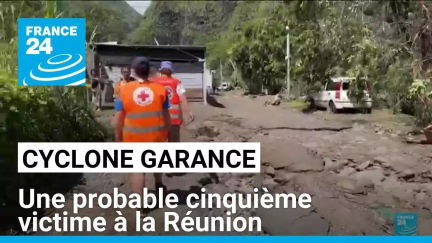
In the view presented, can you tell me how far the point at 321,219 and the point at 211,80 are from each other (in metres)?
1.10

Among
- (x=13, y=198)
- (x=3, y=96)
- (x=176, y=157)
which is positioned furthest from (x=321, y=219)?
(x=3, y=96)

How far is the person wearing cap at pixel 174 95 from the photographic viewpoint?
3146mm

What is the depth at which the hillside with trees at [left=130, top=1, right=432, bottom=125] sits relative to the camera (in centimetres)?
335

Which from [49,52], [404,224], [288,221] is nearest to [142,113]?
[49,52]

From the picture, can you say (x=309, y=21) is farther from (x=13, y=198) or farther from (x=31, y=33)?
(x=13, y=198)

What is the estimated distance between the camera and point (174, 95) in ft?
10.4

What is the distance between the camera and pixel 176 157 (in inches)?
121

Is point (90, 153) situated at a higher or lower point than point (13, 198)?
higher

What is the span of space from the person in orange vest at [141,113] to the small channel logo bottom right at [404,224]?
1450 millimetres

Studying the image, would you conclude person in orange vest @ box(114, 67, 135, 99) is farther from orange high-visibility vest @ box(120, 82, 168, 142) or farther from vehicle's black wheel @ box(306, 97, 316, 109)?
vehicle's black wheel @ box(306, 97, 316, 109)

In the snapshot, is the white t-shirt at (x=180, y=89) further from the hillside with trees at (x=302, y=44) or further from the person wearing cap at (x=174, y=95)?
the hillside with trees at (x=302, y=44)

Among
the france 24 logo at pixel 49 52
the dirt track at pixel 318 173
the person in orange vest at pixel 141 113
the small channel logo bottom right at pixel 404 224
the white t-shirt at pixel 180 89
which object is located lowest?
the small channel logo bottom right at pixel 404 224

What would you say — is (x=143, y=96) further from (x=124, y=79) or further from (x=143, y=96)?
(x=124, y=79)

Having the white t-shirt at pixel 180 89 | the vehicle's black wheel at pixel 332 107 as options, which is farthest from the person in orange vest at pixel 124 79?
the vehicle's black wheel at pixel 332 107
